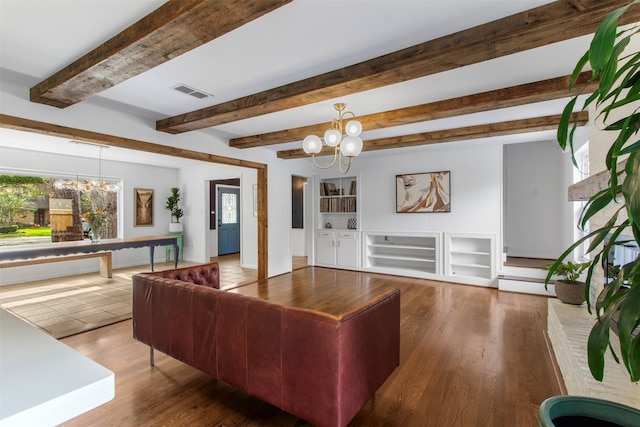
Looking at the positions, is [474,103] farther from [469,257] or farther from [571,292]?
[469,257]

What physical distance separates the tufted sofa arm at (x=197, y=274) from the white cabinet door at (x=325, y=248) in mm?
3952

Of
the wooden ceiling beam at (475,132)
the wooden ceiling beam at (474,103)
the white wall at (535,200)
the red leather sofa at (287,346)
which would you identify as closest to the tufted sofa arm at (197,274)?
the red leather sofa at (287,346)

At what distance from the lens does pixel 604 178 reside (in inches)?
79.0

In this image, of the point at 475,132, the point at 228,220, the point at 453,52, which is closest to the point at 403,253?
the point at 475,132

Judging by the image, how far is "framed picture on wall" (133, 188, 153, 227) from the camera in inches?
285

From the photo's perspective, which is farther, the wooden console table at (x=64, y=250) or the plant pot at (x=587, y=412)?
the wooden console table at (x=64, y=250)

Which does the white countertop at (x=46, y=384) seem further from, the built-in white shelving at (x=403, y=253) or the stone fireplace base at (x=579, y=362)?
the built-in white shelving at (x=403, y=253)

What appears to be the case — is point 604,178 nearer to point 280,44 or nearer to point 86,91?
point 280,44

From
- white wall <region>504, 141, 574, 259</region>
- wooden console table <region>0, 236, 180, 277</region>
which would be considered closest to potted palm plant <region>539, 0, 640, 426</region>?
wooden console table <region>0, 236, 180, 277</region>

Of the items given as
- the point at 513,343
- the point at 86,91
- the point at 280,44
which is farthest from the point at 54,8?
the point at 513,343

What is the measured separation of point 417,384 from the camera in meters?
2.37

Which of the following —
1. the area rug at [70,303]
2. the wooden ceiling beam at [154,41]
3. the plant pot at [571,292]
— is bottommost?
the area rug at [70,303]

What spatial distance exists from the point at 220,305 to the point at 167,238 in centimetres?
468

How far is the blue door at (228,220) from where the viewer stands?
8789 millimetres
